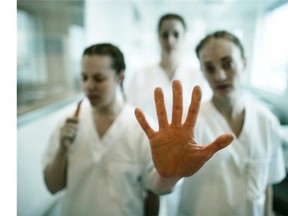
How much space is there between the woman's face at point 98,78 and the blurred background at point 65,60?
162 mm

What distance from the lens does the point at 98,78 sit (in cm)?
60

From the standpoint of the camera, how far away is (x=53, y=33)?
112 centimetres

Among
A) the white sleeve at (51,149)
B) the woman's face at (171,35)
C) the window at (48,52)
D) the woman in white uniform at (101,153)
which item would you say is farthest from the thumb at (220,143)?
the woman's face at (171,35)

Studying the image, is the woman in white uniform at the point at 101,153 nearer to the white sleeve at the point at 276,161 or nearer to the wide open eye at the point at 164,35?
the white sleeve at the point at 276,161

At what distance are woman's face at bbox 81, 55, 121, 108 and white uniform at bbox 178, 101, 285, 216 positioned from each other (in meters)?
0.22

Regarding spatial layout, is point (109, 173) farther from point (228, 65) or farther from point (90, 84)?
point (228, 65)

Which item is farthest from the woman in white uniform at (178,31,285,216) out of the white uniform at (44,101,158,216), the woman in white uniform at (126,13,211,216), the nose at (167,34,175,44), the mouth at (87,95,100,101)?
the nose at (167,34,175,44)

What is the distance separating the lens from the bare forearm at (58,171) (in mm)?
656

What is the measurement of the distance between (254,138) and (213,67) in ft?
0.61

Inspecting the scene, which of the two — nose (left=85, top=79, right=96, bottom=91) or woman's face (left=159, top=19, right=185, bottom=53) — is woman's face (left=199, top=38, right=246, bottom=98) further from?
woman's face (left=159, top=19, right=185, bottom=53)

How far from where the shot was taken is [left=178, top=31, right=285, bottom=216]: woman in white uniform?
1.69 ft

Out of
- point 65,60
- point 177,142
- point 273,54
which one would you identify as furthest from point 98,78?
point 65,60
